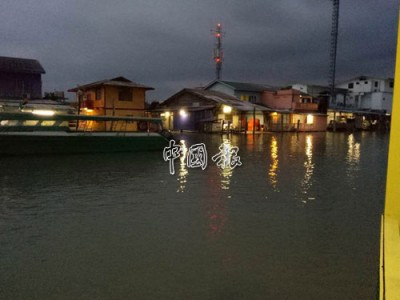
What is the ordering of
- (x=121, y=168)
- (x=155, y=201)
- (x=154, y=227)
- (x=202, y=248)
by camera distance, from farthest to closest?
(x=121, y=168) < (x=155, y=201) < (x=154, y=227) < (x=202, y=248)

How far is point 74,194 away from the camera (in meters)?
10.4

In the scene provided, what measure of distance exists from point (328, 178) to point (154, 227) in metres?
8.83

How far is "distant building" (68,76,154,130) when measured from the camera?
35938 mm

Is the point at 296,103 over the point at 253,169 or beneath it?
over

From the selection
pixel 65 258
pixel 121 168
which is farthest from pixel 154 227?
pixel 121 168

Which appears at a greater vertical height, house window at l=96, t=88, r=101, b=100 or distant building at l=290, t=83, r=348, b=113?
distant building at l=290, t=83, r=348, b=113

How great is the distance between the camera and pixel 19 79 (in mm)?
40500

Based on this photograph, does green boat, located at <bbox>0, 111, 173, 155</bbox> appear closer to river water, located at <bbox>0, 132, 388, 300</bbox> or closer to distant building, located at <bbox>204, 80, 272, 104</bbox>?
river water, located at <bbox>0, 132, 388, 300</bbox>

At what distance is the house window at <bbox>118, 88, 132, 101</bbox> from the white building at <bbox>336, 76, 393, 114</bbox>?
48.5 meters

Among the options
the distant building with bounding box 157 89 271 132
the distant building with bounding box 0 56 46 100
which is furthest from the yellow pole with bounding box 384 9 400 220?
the distant building with bounding box 0 56 46 100

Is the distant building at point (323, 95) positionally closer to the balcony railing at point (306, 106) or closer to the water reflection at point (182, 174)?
the balcony railing at point (306, 106)

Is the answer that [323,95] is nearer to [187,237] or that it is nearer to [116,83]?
[116,83]

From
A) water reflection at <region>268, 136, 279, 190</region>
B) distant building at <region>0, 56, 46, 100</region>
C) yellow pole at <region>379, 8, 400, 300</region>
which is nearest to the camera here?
yellow pole at <region>379, 8, 400, 300</region>

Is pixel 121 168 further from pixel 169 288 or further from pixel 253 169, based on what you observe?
pixel 169 288
